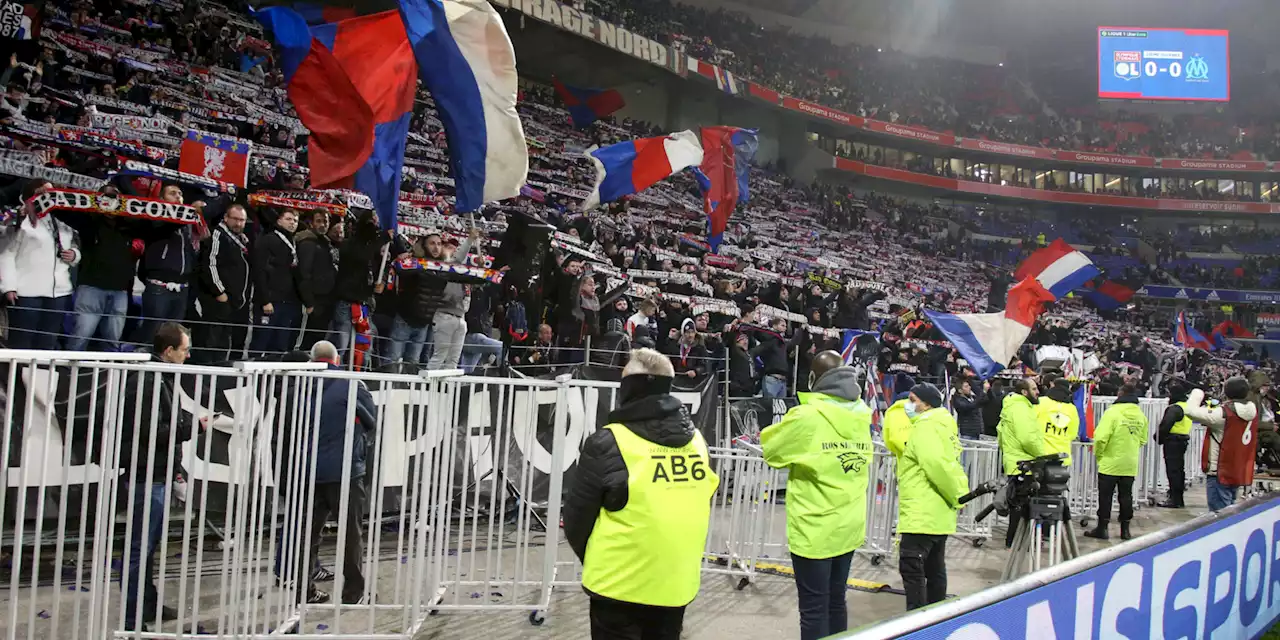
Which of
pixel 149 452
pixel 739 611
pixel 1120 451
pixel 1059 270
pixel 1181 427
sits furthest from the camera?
pixel 1059 270

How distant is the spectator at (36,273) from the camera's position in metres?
6.03

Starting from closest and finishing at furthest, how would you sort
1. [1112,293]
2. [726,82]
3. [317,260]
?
[317,260], [1112,293], [726,82]

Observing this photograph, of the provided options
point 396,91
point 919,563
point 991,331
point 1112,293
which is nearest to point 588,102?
point 991,331

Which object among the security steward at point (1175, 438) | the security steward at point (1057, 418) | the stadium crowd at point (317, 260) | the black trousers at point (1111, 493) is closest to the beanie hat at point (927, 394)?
the security steward at point (1057, 418)

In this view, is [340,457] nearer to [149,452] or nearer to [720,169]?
[149,452]

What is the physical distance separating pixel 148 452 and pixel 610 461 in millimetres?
2357

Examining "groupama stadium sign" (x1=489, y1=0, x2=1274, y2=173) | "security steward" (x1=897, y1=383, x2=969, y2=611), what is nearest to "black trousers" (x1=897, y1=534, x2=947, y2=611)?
"security steward" (x1=897, y1=383, x2=969, y2=611)

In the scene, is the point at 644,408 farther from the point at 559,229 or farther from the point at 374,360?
the point at 559,229

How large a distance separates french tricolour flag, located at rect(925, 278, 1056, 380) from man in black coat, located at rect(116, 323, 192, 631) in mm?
10314

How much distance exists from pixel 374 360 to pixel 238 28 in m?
13.5

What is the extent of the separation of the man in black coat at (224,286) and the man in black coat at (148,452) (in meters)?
2.36

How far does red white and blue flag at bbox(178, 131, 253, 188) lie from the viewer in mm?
8398

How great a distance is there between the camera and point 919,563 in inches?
210

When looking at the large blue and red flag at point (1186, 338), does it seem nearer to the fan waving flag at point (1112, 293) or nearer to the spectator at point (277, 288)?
the fan waving flag at point (1112, 293)
